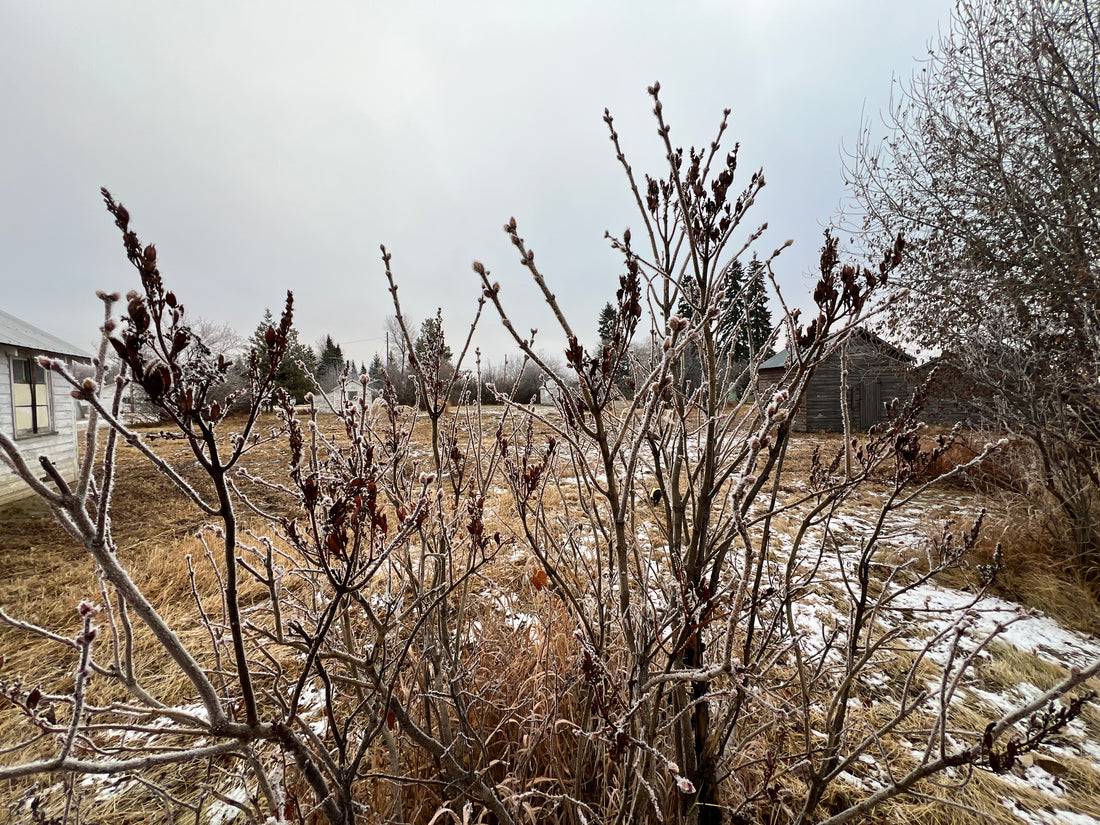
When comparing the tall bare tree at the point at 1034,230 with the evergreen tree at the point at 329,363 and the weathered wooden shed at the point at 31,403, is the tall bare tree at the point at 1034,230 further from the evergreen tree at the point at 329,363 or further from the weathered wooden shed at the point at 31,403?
the evergreen tree at the point at 329,363

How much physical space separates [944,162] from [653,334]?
669 cm

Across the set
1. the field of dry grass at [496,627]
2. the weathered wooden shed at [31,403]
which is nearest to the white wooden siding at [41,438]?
the weathered wooden shed at [31,403]

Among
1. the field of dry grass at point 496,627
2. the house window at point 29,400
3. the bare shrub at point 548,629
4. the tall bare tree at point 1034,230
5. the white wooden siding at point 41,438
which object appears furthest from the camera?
the house window at point 29,400

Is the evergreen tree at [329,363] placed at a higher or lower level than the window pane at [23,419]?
higher

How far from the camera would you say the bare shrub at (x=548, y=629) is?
0.75 m

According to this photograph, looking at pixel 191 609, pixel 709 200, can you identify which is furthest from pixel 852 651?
pixel 191 609

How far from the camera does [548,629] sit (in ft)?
6.72

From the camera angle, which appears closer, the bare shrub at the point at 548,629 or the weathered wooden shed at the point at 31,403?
the bare shrub at the point at 548,629

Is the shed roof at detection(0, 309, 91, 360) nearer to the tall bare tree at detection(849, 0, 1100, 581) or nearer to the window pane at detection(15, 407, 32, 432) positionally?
the window pane at detection(15, 407, 32, 432)

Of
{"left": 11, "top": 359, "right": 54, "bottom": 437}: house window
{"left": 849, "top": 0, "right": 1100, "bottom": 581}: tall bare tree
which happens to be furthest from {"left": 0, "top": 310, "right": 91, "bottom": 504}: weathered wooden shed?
{"left": 849, "top": 0, "right": 1100, "bottom": 581}: tall bare tree

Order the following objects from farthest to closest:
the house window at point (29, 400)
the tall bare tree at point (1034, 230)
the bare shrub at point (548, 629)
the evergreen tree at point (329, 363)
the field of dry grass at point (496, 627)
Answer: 1. the evergreen tree at point (329, 363)
2. the house window at point (29, 400)
3. the tall bare tree at point (1034, 230)
4. the field of dry grass at point (496, 627)
5. the bare shrub at point (548, 629)

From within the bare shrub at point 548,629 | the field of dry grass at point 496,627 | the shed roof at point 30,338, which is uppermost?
the shed roof at point 30,338

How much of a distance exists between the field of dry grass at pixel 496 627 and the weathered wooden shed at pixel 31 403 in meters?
1.53

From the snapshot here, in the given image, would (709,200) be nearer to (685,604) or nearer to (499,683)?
(685,604)
